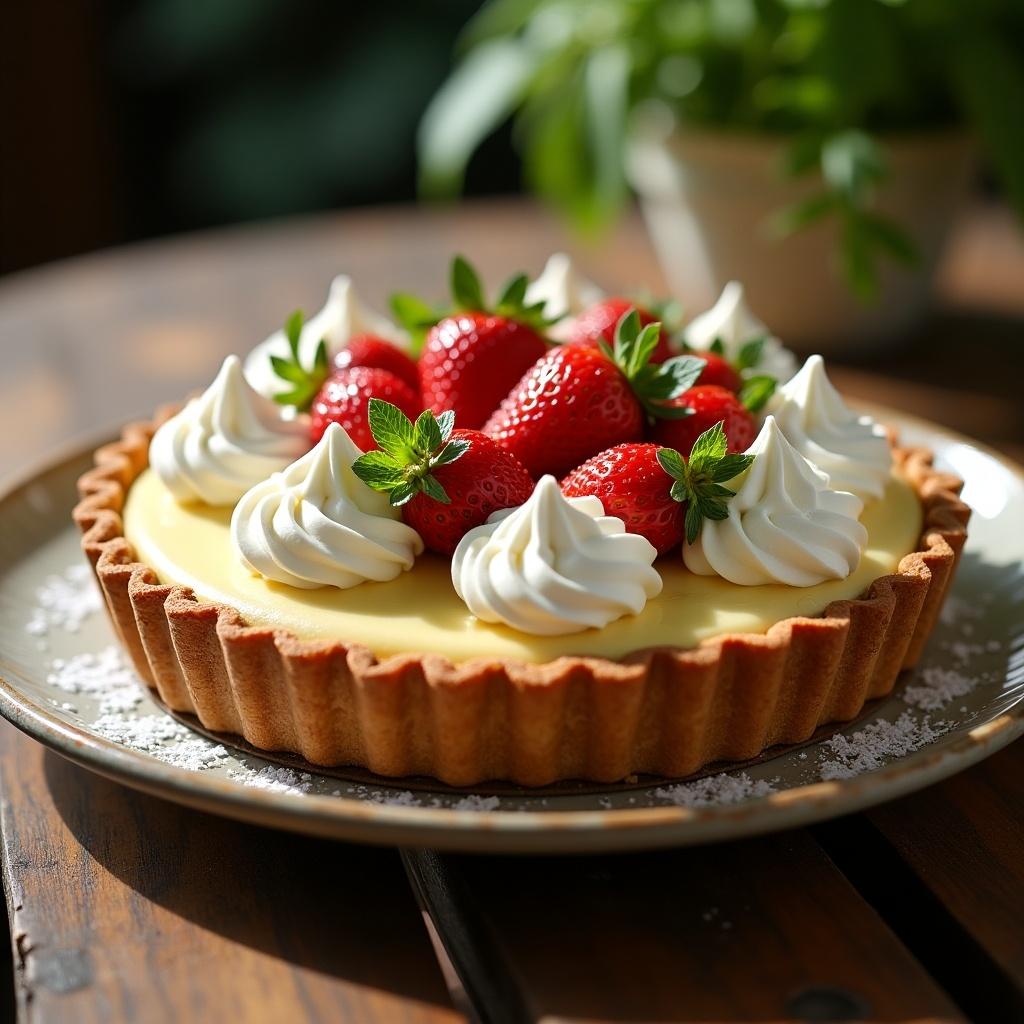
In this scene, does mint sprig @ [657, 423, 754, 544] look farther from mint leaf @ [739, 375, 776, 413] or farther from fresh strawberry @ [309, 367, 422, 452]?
fresh strawberry @ [309, 367, 422, 452]

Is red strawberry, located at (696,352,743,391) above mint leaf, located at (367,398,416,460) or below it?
below

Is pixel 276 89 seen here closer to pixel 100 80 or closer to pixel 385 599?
pixel 100 80

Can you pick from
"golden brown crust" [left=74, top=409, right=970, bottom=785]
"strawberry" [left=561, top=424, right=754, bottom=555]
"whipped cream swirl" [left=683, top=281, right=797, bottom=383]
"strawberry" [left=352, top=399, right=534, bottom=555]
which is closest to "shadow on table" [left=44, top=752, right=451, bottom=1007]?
"golden brown crust" [left=74, top=409, right=970, bottom=785]

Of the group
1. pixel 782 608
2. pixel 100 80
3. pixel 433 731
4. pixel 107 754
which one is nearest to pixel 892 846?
pixel 782 608

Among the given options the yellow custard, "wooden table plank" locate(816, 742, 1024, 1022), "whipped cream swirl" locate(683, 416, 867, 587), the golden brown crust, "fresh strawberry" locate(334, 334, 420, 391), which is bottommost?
"wooden table plank" locate(816, 742, 1024, 1022)

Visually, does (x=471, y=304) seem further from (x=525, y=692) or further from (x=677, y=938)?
(x=677, y=938)

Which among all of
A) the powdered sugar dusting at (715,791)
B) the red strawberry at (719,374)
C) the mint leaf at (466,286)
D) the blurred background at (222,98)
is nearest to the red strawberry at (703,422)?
the red strawberry at (719,374)

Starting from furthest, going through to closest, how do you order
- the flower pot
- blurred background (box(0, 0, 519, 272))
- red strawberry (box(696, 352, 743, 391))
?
1. blurred background (box(0, 0, 519, 272))
2. the flower pot
3. red strawberry (box(696, 352, 743, 391))
